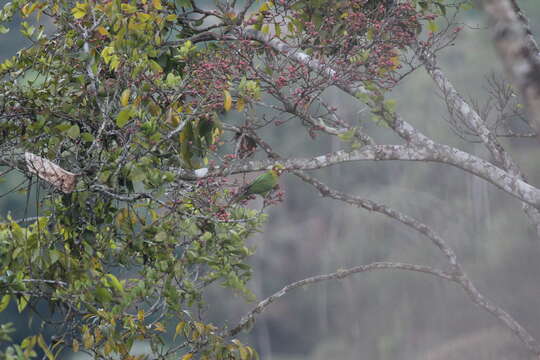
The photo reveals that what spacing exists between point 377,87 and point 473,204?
17.5 meters

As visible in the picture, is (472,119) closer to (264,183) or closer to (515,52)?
(264,183)

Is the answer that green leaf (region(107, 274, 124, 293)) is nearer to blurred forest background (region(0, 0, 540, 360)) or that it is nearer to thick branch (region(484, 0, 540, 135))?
thick branch (region(484, 0, 540, 135))

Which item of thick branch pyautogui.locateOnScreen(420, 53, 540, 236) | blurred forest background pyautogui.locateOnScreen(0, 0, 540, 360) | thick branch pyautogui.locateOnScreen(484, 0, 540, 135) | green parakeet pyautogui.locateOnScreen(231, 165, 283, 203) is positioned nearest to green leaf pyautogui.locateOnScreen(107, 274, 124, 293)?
green parakeet pyautogui.locateOnScreen(231, 165, 283, 203)

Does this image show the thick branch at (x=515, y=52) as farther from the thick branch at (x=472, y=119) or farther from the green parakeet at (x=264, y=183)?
the thick branch at (x=472, y=119)

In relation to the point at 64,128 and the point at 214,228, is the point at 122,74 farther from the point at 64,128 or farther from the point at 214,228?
the point at 214,228

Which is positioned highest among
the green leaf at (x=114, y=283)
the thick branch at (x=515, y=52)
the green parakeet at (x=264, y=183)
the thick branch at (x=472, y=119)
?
the thick branch at (x=472, y=119)

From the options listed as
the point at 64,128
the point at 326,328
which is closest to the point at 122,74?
the point at 64,128

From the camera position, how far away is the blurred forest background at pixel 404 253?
19.2 meters

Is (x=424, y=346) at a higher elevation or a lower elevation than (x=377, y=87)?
lower

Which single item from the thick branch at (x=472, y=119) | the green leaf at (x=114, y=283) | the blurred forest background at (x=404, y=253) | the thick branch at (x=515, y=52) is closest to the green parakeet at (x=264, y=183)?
the green leaf at (x=114, y=283)

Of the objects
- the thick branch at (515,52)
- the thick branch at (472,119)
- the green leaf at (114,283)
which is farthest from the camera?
the thick branch at (472,119)

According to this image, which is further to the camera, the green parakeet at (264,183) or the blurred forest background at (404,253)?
the blurred forest background at (404,253)

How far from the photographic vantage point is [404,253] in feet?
64.3

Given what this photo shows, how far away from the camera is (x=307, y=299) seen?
71.1 feet
